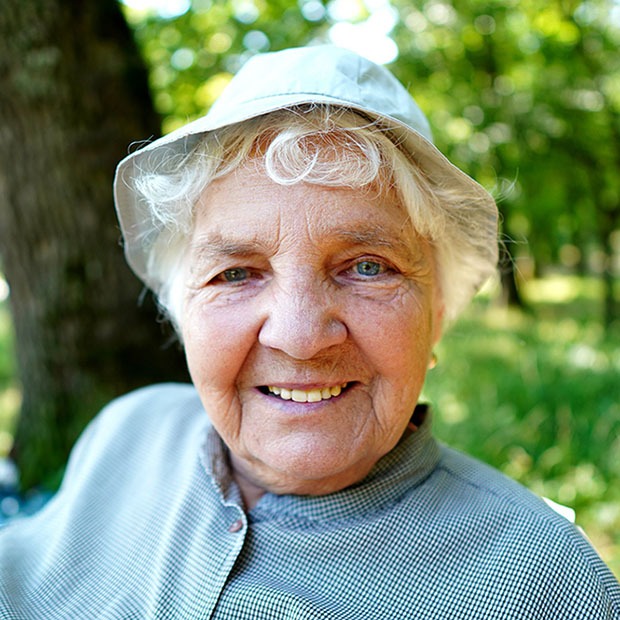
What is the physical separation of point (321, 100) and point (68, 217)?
2.22 m

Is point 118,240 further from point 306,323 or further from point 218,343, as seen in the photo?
point 306,323

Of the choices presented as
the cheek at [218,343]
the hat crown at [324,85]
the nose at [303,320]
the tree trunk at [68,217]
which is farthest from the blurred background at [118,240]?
the cheek at [218,343]

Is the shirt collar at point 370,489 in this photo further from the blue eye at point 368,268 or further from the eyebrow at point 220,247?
the eyebrow at point 220,247

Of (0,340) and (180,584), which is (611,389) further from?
(0,340)

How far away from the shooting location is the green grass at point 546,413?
11.3ft

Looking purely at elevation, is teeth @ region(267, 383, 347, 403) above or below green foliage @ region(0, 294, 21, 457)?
above

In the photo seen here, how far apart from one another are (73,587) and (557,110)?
8484mm

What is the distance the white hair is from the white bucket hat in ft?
0.08

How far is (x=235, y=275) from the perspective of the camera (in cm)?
159

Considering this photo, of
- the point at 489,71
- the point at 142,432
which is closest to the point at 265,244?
the point at 142,432

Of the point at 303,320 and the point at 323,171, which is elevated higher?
the point at 323,171

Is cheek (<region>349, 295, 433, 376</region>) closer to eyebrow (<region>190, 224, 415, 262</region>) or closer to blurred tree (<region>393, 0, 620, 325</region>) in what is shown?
eyebrow (<region>190, 224, 415, 262</region>)

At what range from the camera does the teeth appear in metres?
1.53

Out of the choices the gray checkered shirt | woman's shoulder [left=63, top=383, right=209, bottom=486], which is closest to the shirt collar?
the gray checkered shirt
